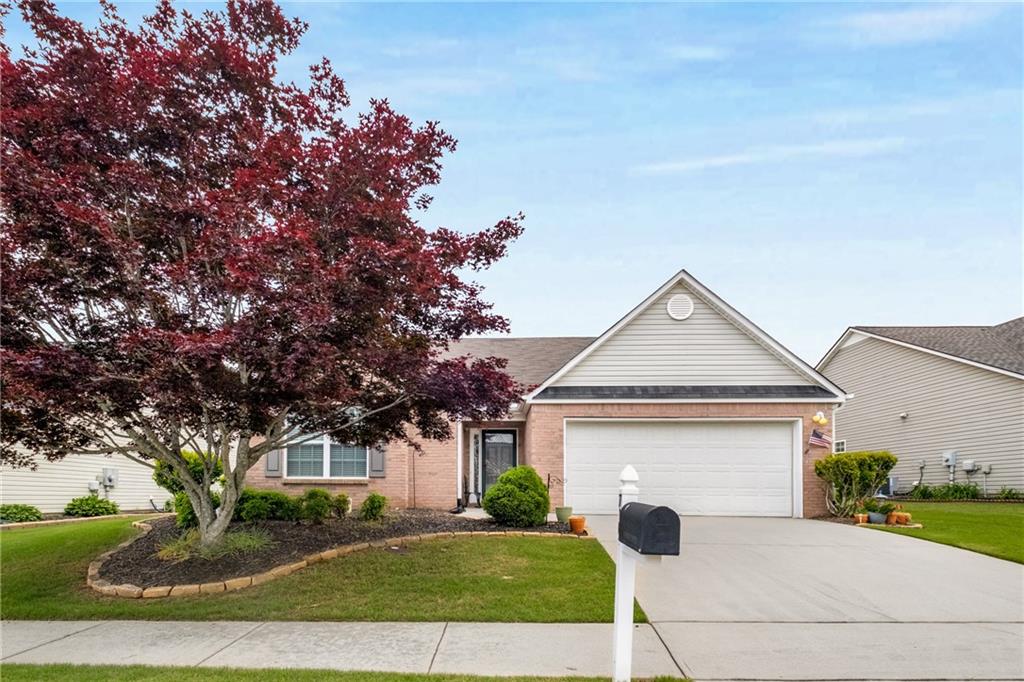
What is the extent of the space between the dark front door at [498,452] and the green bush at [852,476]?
23.6 feet

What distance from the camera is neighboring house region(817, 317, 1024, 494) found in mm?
18109

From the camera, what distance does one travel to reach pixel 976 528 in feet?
39.2

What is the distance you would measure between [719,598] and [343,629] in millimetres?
3976

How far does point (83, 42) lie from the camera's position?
730cm

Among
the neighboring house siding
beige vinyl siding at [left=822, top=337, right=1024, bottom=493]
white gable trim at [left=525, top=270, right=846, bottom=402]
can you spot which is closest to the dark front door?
white gable trim at [left=525, top=270, right=846, bottom=402]

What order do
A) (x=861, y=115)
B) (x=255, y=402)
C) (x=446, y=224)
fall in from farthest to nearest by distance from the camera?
(x=861, y=115), (x=446, y=224), (x=255, y=402)

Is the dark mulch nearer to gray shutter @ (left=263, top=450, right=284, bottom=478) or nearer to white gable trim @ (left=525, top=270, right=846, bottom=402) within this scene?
gray shutter @ (left=263, top=450, right=284, bottom=478)

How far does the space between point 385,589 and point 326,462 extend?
8336 mm

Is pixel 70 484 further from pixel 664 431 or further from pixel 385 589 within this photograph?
pixel 664 431

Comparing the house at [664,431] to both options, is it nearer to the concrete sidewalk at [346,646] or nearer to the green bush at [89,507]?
the green bush at [89,507]

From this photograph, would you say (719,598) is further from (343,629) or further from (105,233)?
(105,233)

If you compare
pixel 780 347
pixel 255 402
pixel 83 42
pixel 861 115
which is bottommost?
pixel 255 402

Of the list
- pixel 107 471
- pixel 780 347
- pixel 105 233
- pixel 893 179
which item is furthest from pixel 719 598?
pixel 107 471

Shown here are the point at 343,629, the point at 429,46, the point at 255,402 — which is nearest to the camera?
the point at 343,629
